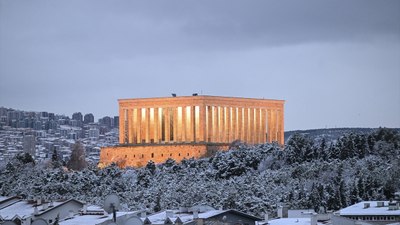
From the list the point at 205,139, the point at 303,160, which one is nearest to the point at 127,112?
the point at 205,139

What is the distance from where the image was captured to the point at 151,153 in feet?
481

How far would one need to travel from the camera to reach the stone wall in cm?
14388

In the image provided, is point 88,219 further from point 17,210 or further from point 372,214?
point 372,214

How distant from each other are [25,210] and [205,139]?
6423 centimetres

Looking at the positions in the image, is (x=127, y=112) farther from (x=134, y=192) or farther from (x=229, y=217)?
(x=229, y=217)

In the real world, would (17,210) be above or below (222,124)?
below

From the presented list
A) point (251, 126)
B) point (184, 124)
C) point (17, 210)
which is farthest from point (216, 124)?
point (17, 210)

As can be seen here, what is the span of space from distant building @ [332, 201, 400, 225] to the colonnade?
2881 inches

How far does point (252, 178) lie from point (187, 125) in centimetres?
3531

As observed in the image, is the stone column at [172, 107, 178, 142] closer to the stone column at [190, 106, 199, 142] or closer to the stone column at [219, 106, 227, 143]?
the stone column at [190, 106, 199, 142]

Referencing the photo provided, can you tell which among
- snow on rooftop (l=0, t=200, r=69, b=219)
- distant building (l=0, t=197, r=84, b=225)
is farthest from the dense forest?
snow on rooftop (l=0, t=200, r=69, b=219)

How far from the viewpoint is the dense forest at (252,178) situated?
101m

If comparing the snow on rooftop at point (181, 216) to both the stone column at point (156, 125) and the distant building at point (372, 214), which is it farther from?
the stone column at point (156, 125)

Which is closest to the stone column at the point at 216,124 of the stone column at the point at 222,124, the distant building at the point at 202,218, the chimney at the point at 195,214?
the stone column at the point at 222,124
